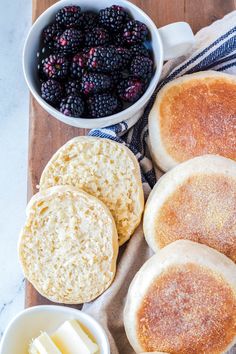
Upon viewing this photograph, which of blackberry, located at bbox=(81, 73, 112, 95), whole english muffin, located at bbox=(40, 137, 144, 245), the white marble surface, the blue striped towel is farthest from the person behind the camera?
the white marble surface

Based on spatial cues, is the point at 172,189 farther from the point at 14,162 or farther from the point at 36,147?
the point at 14,162

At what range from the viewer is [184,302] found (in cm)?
164

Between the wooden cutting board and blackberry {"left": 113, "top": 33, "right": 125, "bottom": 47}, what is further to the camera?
the wooden cutting board

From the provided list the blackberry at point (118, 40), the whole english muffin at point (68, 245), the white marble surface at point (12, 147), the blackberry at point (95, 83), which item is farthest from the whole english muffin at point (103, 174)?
the white marble surface at point (12, 147)

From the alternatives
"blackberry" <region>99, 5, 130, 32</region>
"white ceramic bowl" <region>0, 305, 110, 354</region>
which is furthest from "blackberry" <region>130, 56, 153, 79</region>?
"white ceramic bowl" <region>0, 305, 110, 354</region>

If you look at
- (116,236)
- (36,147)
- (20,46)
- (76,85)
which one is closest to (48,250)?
(116,236)

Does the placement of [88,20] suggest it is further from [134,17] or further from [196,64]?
[196,64]

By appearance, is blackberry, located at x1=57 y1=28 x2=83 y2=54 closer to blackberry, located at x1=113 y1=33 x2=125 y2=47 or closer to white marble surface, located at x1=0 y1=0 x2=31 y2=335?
blackberry, located at x1=113 y1=33 x2=125 y2=47

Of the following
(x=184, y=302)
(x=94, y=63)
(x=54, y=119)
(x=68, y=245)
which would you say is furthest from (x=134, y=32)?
(x=184, y=302)

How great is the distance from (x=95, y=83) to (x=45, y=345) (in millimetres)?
660

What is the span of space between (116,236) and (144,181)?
191 mm

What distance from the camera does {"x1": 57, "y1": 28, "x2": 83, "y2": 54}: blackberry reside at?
163 cm

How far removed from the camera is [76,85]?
1.64 m

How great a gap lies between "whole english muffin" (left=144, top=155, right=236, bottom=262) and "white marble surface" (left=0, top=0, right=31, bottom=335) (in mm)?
612
